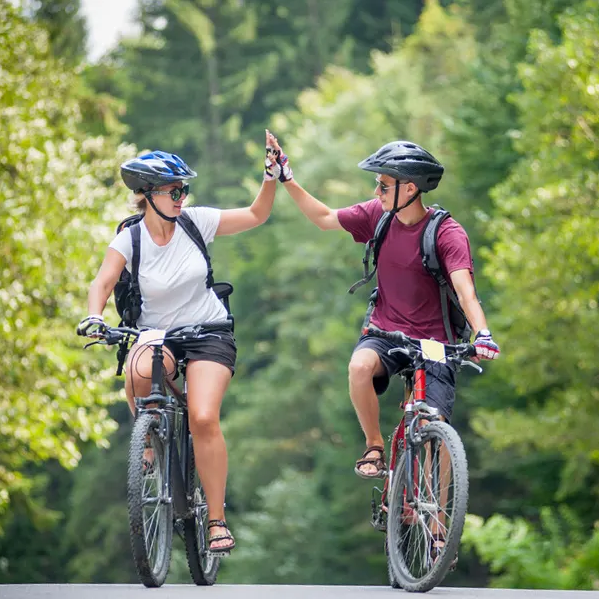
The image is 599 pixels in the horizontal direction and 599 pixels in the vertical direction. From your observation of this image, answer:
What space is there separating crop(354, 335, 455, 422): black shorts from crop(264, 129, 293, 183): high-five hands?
987mm

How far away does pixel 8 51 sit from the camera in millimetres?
22828

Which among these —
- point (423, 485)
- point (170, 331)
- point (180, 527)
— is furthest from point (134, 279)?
point (423, 485)

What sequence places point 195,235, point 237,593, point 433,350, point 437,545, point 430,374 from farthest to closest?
point 195,235, point 430,374, point 433,350, point 237,593, point 437,545

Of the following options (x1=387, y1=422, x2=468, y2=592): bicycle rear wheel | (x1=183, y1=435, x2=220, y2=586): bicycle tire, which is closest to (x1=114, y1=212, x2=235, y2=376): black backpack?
(x1=183, y1=435, x2=220, y2=586): bicycle tire

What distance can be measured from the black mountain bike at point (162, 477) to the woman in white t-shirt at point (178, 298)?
9cm

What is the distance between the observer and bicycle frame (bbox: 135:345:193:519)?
7.57m

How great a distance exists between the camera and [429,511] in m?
7.12

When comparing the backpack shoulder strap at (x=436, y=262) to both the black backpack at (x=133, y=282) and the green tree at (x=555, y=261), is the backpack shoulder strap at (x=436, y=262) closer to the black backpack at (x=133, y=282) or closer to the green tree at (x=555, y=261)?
the black backpack at (x=133, y=282)

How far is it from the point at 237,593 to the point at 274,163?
2225 millimetres

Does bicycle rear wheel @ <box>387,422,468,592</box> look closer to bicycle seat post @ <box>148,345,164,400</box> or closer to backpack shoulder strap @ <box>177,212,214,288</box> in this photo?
bicycle seat post @ <box>148,345,164,400</box>

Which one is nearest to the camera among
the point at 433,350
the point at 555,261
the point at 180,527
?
the point at 433,350

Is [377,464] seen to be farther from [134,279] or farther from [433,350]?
[134,279]

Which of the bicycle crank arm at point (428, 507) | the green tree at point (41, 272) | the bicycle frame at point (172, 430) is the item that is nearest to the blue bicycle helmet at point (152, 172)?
the bicycle frame at point (172, 430)

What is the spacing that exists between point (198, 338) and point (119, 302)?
46 centimetres
